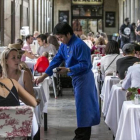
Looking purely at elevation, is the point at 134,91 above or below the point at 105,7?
below

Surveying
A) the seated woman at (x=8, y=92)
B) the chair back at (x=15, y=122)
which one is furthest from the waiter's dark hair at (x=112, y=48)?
the chair back at (x=15, y=122)

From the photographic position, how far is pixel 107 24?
46250 mm

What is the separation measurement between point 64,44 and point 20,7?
12.5 meters

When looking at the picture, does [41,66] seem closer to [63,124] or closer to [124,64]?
[63,124]

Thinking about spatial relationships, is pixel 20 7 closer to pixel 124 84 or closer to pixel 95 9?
pixel 124 84

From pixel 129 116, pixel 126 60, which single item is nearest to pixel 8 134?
pixel 129 116

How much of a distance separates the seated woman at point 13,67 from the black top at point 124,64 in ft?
7.46

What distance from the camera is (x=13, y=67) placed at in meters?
5.68

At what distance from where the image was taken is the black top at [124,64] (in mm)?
7582

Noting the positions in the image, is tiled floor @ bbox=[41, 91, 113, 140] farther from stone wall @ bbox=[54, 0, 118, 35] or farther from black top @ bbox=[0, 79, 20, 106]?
stone wall @ bbox=[54, 0, 118, 35]

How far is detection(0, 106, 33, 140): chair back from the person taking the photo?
4023mm

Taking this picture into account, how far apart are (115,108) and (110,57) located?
2.41 meters

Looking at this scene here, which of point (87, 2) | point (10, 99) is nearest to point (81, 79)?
point (10, 99)

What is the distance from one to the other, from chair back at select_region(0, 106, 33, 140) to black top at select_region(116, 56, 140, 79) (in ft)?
12.3
